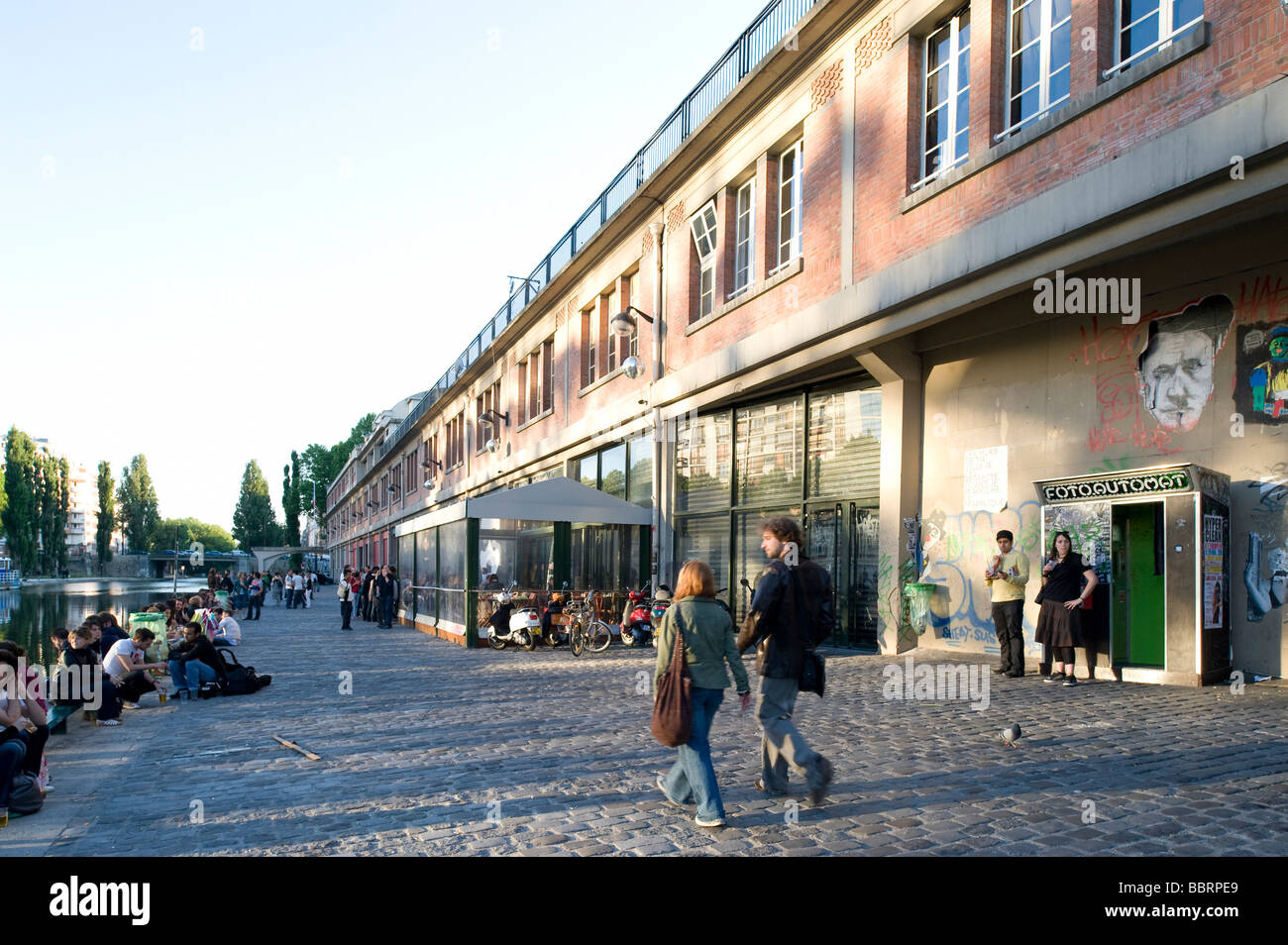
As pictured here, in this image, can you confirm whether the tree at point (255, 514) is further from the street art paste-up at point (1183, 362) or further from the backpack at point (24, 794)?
the backpack at point (24, 794)

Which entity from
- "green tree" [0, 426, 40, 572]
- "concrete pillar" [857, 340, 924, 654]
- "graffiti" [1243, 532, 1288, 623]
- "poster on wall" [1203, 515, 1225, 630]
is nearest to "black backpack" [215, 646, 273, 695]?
"concrete pillar" [857, 340, 924, 654]

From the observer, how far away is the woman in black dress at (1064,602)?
33.8 ft

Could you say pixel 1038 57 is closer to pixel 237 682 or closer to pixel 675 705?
pixel 675 705

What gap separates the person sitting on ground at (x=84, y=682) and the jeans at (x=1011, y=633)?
31.8ft

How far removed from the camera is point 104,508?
119250mm

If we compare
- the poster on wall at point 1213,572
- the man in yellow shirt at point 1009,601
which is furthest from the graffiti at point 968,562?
the poster on wall at point 1213,572

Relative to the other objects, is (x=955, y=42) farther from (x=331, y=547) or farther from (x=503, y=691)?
(x=331, y=547)

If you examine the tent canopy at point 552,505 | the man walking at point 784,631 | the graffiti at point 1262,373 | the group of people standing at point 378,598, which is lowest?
the group of people standing at point 378,598

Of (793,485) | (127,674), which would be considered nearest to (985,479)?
(793,485)

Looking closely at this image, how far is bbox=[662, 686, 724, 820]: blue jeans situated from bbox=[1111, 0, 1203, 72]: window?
7626 mm

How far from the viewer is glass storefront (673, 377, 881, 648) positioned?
1453cm

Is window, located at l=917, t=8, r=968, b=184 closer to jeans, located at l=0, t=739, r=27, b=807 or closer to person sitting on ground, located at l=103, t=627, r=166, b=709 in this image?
jeans, located at l=0, t=739, r=27, b=807

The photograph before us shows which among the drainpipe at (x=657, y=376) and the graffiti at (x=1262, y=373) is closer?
the graffiti at (x=1262, y=373)

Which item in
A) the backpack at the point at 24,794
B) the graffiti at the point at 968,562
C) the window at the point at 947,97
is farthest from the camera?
the graffiti at the point at 968,562
